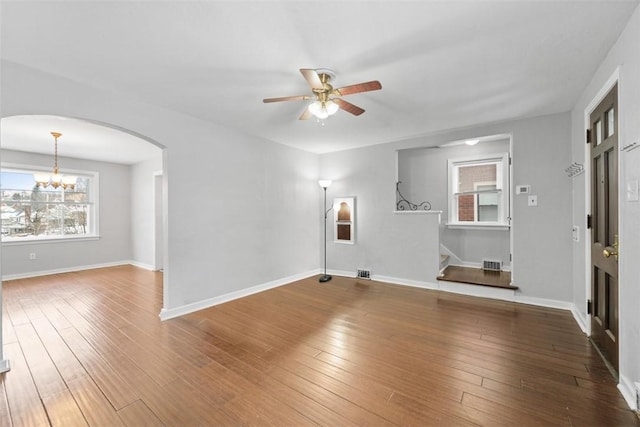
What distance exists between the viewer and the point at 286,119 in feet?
12.0

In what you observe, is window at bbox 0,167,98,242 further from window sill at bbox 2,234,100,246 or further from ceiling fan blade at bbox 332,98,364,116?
ceiling fan blade at bbox 332,98,364,116

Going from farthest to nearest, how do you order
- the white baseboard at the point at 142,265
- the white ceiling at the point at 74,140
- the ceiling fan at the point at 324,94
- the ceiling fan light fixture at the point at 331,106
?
the white baseboard at the point at 142,265 → the white ceiling at the point at 74,140 → the ceiling fan light fixture at the point at 331,106 → the ceiling fan at the point at 324,94

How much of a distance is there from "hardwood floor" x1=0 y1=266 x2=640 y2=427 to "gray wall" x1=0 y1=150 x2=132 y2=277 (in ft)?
7.33

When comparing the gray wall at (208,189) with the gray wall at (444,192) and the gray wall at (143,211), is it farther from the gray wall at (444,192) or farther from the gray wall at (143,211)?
the gray wall at (143,211)

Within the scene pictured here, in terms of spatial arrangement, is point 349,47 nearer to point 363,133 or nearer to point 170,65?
point 170,65

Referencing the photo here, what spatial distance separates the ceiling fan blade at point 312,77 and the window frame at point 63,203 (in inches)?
260

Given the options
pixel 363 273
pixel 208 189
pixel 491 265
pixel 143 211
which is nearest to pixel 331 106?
pixel 208 189

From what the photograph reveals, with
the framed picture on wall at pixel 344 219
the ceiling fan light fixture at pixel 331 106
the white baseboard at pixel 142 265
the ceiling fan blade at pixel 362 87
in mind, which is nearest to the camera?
the ceiling fan blade at pixel 362 87

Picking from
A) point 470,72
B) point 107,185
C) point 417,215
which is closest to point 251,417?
point 470,72

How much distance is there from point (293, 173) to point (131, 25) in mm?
3523

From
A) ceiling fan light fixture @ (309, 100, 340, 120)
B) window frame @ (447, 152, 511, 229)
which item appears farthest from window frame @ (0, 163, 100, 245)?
window frame @ (447, 152, 511, 229)

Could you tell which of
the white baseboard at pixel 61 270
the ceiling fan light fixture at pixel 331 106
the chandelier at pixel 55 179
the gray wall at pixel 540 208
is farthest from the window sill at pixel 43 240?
the gray wall at pixel 540 208

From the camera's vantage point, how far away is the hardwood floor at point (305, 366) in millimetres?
1729

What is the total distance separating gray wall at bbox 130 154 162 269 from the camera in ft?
20.5
